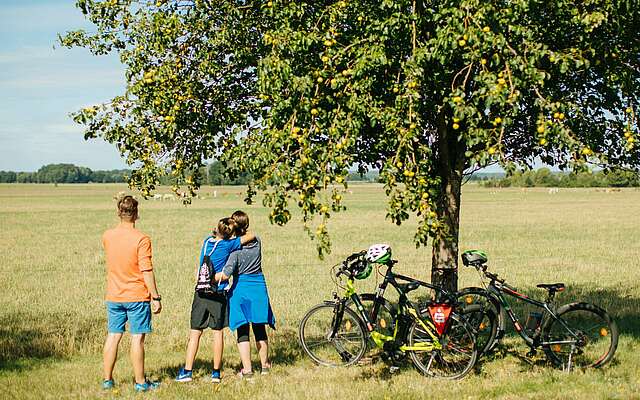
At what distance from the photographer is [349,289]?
359 inches

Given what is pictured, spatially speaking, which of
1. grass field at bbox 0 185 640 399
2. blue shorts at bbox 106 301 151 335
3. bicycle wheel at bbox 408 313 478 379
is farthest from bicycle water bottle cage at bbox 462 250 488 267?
blue shorts at bbox 106 301 151 335

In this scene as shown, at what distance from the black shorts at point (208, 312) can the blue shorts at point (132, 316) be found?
73 cm

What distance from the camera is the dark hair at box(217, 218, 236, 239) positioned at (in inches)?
348

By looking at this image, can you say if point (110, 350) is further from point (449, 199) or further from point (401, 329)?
point (449, 199)

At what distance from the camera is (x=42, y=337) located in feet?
40.6

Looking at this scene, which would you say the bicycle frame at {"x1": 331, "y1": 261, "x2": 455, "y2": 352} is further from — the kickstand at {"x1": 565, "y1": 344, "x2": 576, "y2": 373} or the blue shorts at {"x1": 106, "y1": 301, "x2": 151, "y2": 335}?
the blue shorts at {"x1": 106, "y1": 301, "x2": 151, "y2": 335}

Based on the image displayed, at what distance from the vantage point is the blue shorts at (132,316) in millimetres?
8164

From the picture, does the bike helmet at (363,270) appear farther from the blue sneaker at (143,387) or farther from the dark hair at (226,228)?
the blue sneaker at (143,387)

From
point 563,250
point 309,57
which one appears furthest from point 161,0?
point 563,250

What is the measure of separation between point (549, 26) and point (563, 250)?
844 inches

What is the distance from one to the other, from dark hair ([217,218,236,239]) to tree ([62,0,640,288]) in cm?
44

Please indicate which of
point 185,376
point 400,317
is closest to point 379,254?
point 400,317

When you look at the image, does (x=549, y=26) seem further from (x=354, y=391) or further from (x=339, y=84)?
(x=354, y=391)

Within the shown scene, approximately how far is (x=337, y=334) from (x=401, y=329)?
908mm
